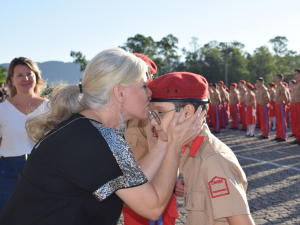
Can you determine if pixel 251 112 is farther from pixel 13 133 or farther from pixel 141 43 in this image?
pixel 141 43

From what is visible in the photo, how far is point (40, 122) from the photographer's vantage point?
195 cm

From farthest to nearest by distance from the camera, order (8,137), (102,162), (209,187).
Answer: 1. (8,137)
2. (209,187)
3. (102,162)

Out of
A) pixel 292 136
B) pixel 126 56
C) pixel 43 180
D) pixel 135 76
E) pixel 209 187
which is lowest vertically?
pixel 292 136

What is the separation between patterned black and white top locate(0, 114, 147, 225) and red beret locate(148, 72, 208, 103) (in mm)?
617

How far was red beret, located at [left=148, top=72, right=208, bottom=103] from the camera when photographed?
83.3 inches

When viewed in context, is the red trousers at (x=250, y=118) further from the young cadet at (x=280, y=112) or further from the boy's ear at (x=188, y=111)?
the boy's ear at (x=188, y=111)

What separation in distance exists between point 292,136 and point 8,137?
13036 mm

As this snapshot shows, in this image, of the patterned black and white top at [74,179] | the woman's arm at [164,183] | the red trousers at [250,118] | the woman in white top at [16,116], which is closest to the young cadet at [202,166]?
the woman's arm at [164,183]

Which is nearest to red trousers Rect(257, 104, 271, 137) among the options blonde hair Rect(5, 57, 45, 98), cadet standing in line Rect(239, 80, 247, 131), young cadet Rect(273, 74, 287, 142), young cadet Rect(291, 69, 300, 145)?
young cadet Rect(273, 74, 287, 142)

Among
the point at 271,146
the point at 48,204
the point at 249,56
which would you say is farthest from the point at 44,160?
the point at 249,56

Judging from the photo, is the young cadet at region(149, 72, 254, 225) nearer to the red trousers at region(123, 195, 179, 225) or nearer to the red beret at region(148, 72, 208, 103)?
the red beret at region(148, 72, 208, 103)

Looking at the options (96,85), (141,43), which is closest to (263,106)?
(96,85)

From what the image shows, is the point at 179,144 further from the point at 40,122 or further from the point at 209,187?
the point at 40,122

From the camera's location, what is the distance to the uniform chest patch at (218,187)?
169 centimetres
